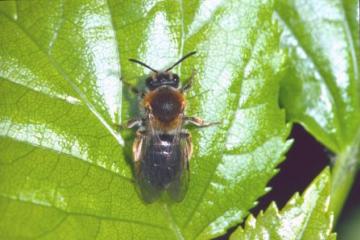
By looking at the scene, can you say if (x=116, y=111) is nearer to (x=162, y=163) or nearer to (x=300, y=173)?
(x=162, y=163)

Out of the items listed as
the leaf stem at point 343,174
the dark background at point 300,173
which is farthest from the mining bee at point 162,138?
the dark background at point 300,173

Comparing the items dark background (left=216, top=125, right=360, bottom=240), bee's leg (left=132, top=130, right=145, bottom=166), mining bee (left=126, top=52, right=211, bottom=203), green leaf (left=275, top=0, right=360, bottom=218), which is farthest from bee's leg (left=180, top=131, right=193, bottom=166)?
dark background (left=216, top=125, right=360, bottom=240)

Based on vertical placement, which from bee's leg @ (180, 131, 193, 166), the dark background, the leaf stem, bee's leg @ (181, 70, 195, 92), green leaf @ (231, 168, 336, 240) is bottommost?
the dark background

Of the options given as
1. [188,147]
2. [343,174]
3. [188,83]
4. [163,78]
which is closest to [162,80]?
[163,78]

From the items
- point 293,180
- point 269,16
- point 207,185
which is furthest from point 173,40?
point 293,180

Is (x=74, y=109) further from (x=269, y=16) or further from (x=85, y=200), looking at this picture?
(x=269, y=16)

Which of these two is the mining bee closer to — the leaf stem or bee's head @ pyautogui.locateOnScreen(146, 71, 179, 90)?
bee's head @ pyautogui.locateOnScreen(146, 71, 179, 90)

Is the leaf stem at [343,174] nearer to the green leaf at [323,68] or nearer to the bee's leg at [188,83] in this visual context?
the green leaf at [323,68]
